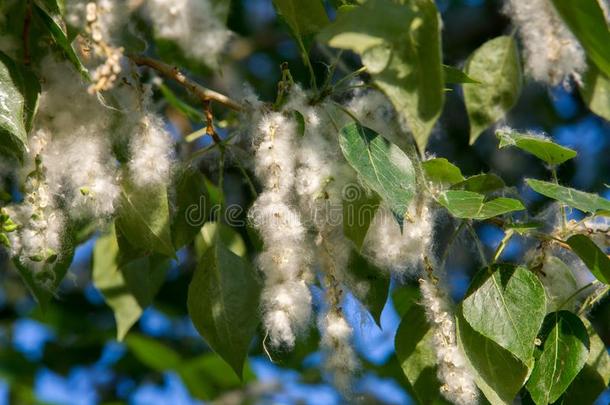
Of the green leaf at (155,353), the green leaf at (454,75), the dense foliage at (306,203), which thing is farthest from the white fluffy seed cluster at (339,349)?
the green leaf at (155,353)

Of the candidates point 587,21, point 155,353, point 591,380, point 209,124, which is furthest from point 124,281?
point 155,353

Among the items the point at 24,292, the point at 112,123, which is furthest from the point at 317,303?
the point at 24,292

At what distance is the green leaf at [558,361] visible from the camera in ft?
3.71

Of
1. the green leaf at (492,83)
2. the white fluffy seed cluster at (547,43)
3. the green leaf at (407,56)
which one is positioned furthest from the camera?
the white fluffy seed cluster at (547,43)

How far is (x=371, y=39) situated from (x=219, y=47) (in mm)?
262

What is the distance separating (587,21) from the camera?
0.98 meters

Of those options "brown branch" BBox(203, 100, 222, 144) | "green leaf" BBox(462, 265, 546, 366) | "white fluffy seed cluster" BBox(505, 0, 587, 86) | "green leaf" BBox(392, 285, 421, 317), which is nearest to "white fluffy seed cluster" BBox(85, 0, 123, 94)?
"brown branch" BBox(203, 100, 222, 144)

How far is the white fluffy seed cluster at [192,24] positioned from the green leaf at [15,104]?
0.57 feet

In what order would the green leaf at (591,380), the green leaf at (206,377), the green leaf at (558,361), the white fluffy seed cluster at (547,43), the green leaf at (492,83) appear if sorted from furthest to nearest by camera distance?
1. the green leaf at (206,377)
2. the white fluffy seed cluster at (547,43)
3. the green leaf at (492,83)
4. the green leaf at (591,380)
5. the green leaf at (558,361)

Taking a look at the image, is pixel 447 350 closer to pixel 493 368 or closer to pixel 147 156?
pixel 493 368

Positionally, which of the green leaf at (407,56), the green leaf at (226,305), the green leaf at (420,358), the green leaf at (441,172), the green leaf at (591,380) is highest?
the green leaf at (407,56)

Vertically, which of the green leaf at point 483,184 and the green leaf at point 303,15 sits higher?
the green leaf at point 303,15

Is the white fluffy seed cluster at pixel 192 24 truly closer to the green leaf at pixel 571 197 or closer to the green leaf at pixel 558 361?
the green leaf at pixel 571 197

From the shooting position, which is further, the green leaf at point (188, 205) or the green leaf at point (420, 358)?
the green leaf at point (188, 205)
